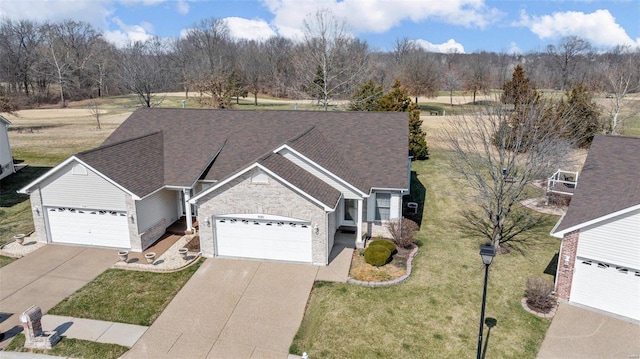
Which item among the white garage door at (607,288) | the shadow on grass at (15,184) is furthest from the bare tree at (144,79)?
the white garage door at (607,288)

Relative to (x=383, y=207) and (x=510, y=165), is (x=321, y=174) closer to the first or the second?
(x=383, y=207)

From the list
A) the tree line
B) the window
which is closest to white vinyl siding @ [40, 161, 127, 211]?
the window

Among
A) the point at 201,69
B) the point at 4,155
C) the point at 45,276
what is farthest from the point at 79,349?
the point at 201,69

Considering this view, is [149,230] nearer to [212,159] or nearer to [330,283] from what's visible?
[212,159]

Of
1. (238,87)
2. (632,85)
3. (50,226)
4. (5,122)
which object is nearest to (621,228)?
(50,226)

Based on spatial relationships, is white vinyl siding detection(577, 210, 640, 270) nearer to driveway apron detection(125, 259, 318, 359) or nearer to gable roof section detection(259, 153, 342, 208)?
gable roof section detection(259, 153, 342, 208)

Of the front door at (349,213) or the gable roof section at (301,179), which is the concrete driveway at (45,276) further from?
the front door at (349,213)
